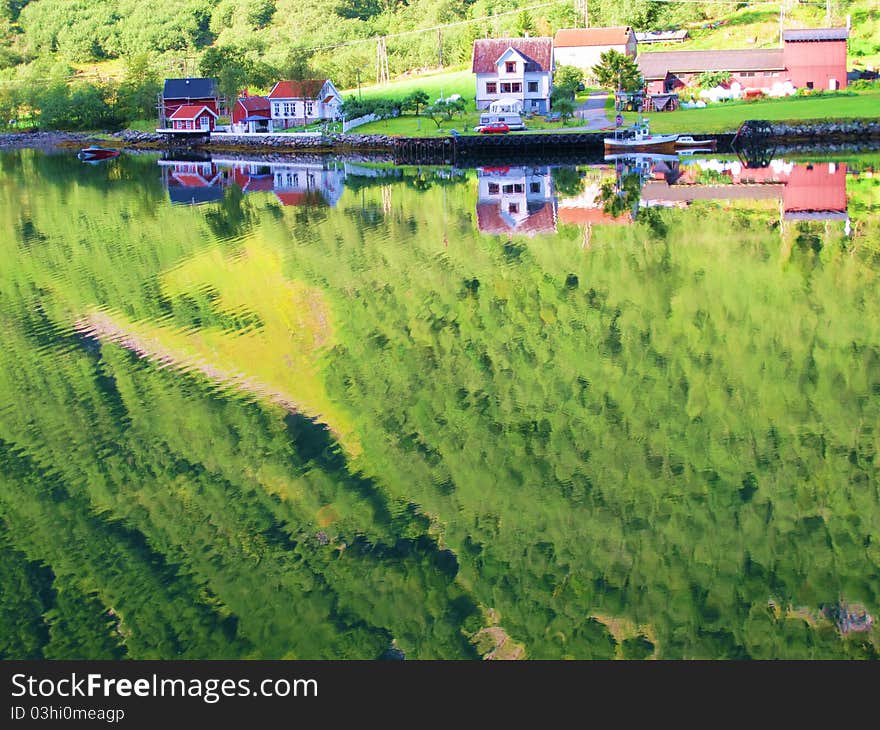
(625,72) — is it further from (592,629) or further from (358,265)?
(592,629)

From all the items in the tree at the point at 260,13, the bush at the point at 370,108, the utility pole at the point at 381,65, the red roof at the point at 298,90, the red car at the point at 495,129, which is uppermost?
the tree at the point at 260,13

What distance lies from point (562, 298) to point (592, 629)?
8.92 m

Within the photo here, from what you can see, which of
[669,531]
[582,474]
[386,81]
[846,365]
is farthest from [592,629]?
[386,81]

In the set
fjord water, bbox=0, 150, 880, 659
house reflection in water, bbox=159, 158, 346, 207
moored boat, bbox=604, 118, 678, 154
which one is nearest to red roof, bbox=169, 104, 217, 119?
house reflection in water, bbox=159, 158, 346, 207

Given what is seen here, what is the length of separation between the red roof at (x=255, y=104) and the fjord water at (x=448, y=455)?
44.4m

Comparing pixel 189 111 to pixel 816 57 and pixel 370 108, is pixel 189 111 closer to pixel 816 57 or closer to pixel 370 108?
pixel 370 108

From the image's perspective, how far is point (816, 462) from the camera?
962cm

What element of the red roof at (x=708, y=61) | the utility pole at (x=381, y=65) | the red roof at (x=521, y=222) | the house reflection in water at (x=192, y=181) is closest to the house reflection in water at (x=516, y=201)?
the red roof at (x=521, y=222)

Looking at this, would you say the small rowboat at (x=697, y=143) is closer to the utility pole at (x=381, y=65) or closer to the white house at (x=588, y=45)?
the white house at (x=588, y=45)

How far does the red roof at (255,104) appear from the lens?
2485 inches

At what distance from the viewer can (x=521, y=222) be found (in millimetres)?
24734

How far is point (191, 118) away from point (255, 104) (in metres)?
4.00

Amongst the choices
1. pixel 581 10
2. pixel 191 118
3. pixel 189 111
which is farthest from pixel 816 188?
pixel 581 10

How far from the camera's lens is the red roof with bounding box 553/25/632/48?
66.3 m
